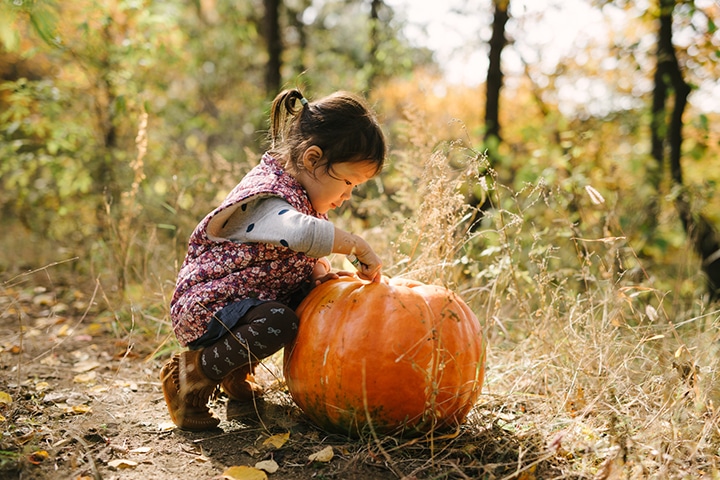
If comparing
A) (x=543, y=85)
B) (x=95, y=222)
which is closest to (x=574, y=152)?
(x=543, y=85)

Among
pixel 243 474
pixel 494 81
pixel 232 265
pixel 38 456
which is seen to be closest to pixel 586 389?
pixel 243 474

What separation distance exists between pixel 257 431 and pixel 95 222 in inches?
170

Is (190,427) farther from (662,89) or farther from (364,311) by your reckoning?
(662,89)

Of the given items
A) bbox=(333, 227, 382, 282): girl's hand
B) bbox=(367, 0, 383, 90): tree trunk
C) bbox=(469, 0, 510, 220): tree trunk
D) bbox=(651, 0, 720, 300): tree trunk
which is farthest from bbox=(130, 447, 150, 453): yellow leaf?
bbox=(367, 0, 383, 90): tree trunk

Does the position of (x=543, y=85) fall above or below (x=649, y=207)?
above

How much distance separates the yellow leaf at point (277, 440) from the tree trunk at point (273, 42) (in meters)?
5.47

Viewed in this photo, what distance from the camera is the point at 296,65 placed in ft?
27.2

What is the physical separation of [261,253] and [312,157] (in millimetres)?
397

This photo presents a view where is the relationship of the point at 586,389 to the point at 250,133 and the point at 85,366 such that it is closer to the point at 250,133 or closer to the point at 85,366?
the point at 85,366

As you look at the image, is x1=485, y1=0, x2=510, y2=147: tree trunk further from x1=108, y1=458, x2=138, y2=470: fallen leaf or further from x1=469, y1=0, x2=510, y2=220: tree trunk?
x1=108, y1=458, x2=138, y2=470: fallen leaf

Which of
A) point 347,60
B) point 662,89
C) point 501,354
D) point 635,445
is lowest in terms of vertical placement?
point 501,354

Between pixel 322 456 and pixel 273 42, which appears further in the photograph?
pixel 273 42

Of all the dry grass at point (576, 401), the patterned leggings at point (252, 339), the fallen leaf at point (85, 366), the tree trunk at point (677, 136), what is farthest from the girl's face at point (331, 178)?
the tree trunk at point (677, 136)

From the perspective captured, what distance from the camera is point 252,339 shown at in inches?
76.8
